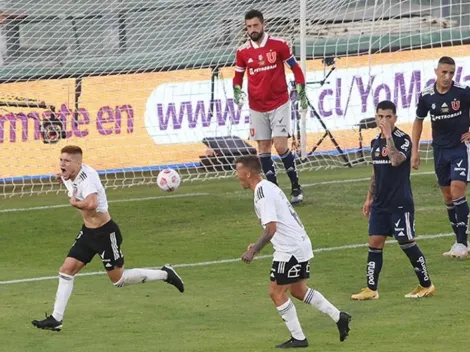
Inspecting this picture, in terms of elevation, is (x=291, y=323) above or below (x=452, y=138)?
below

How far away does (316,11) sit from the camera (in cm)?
2125

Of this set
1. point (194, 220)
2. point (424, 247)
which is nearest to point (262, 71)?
point (194, 220)

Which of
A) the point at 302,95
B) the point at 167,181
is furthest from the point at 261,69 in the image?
the point at 167,181

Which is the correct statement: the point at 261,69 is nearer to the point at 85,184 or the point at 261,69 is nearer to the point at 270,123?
Answer: the point at 270,123

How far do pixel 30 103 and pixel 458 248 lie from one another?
974 centimetres

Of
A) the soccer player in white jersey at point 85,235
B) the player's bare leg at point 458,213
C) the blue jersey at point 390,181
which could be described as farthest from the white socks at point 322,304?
the player's bare leg at point 458,213

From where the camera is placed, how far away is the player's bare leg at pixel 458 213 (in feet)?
46.2

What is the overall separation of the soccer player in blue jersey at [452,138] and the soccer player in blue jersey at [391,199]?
1732 millimetres

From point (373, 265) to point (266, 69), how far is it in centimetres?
556

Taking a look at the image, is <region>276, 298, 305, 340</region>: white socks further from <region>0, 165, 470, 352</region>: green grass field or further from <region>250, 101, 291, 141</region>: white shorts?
<region>250, 101, 291, 141</region>: white shorts

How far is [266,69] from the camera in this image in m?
17.0

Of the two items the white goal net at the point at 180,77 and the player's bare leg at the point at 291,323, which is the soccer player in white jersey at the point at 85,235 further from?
the white goal net at the point at 180,77

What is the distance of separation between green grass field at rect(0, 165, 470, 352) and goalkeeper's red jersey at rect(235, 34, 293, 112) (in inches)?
67.2

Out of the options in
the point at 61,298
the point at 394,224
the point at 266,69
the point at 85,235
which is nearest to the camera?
the point at 61,298
